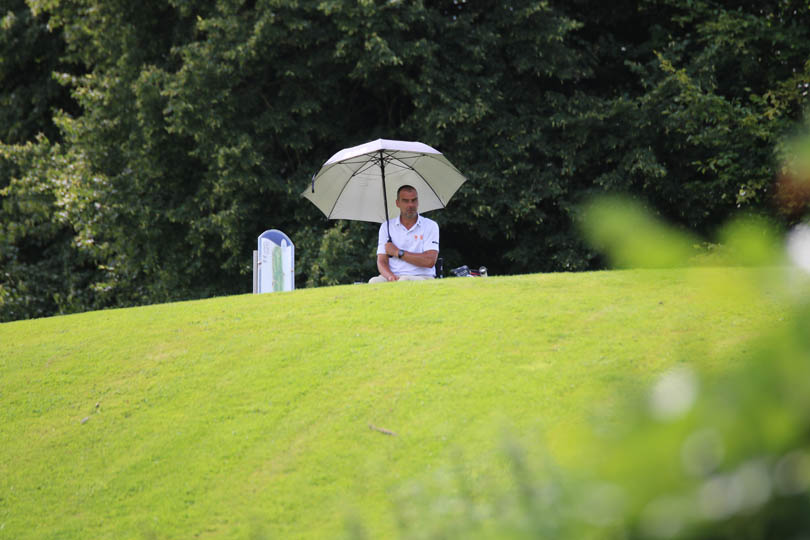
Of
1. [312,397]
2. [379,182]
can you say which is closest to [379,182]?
[379,182]

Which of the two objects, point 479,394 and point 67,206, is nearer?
point 479,394

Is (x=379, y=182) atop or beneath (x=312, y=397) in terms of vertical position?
atop

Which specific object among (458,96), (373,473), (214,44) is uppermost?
(214,44)

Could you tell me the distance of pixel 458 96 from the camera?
17703 millimetres

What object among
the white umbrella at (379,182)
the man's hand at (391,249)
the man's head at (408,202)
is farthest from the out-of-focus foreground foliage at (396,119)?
the man's hand at (391,249)

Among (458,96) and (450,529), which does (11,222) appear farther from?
(450,529)

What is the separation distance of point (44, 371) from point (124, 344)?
0.79 metres

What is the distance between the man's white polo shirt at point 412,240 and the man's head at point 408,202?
0.13 m

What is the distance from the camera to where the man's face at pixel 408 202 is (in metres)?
10.8

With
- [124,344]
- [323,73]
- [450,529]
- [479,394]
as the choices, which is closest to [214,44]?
[323,73]

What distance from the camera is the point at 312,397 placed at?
629 centimetres

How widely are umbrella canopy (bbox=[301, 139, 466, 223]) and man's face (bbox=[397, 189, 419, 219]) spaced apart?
2.88 feet

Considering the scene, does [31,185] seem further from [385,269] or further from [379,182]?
[385,269]

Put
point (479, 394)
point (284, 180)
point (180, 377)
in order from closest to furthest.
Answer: point (479, 394)
point (180, 377)
point (284, 180)
